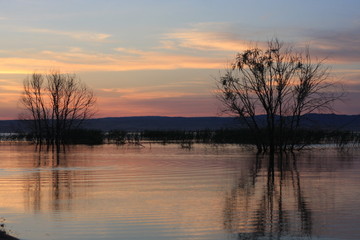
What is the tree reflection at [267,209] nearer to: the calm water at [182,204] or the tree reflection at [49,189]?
the calm water at [182,204]

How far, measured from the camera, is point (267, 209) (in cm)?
1310

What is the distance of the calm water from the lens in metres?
10.7

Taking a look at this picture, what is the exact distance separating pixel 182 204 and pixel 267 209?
213 centimetres

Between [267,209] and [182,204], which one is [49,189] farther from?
[267,209]

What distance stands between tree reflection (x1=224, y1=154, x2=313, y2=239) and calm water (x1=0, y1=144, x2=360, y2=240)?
0.02 meters

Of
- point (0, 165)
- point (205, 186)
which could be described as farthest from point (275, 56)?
point (205, 186)

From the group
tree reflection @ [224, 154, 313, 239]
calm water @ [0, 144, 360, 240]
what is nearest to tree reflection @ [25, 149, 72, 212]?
calm water @ [0, 144, 360, 240]

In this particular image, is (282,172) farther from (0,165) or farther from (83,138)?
(83,138)

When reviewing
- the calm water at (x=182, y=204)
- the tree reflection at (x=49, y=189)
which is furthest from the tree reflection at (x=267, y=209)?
the tree reflection at (x=49, y=189)

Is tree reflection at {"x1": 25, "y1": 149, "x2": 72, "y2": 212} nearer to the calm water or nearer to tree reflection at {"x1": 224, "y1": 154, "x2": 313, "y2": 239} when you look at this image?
the calm water

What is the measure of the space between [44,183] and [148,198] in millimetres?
5594

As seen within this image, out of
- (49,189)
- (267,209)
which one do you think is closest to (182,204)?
(267,209)

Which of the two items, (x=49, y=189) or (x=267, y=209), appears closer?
(x=267, y=209)

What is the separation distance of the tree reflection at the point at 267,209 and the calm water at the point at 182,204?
0.06 feet
